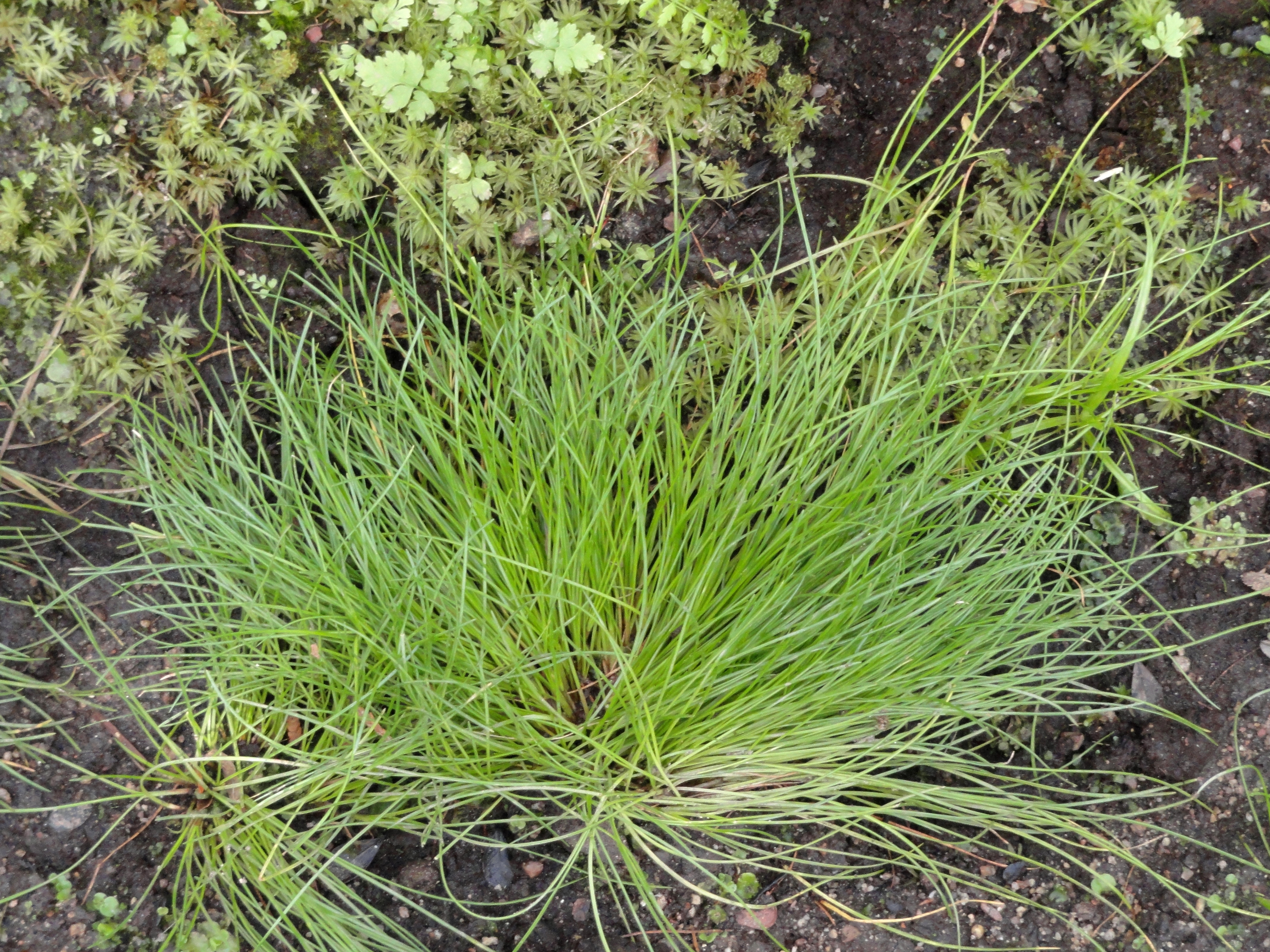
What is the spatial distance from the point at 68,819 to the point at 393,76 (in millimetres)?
2119

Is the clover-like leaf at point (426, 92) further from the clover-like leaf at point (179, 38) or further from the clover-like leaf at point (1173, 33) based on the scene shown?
the clover-like leaf at point (1173, 33)

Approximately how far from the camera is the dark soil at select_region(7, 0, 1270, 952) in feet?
7.38

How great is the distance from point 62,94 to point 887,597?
254 cm

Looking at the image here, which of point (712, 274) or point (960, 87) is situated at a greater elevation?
point (960, 87)

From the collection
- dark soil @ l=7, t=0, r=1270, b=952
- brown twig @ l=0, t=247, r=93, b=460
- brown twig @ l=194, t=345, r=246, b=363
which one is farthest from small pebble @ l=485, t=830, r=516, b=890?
brown twig @ l=0, t=247, r=93, b=460

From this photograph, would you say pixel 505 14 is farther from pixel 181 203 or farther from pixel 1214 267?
pixel 1214 267

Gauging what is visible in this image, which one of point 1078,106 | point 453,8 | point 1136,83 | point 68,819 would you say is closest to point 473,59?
point 453,8

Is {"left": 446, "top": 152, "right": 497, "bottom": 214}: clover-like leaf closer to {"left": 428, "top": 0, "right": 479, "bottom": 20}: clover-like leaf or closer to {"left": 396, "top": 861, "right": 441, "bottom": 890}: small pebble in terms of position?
{"left": 428, "top": 0, "right": 479, "bottom": 20}: clover-like leaf

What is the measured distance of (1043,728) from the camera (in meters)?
2.44

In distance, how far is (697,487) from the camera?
2.34 meters

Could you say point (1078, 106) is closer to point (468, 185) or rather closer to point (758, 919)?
point (468, 185)

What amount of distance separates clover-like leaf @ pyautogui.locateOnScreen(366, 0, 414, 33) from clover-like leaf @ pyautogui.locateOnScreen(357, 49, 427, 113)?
8 centimetres

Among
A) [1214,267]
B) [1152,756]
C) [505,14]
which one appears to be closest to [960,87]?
[1214,267]

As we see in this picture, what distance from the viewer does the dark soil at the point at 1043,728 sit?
2.25 meters
